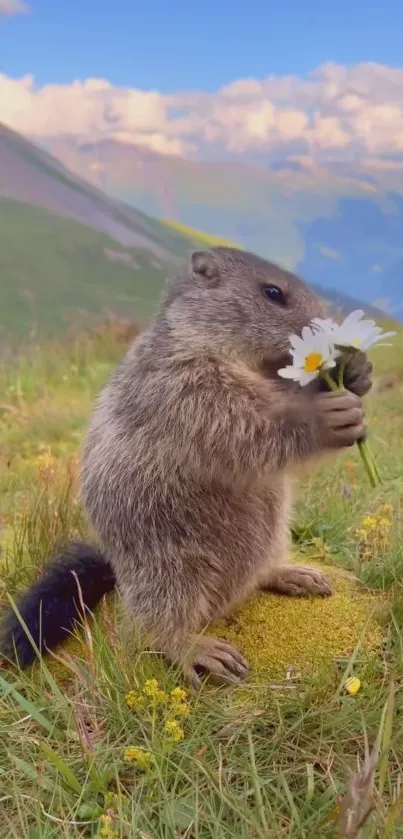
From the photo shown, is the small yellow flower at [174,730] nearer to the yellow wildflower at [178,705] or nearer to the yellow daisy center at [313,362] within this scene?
the yellow wildflower at [178,705]

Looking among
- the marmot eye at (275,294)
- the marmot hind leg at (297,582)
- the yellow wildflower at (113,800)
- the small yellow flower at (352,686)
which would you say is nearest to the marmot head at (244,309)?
the marmot eye at (275,294)

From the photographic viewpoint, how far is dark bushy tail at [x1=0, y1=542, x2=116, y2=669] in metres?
2.29

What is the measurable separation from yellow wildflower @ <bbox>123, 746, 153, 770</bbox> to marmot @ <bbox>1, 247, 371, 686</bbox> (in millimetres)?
379

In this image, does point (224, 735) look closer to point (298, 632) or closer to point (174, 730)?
point (174, 730)

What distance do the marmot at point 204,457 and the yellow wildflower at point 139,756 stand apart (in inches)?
14.9

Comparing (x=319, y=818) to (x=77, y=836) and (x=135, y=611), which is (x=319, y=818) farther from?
(x=135, y=611)

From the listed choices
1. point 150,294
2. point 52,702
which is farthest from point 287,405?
point 150,294

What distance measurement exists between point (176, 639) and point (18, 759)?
56 cm

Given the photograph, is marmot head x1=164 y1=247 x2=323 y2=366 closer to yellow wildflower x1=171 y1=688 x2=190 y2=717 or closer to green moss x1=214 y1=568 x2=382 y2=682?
green moss x1=214 y1=568 x2=382 y2=682

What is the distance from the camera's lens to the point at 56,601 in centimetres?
237

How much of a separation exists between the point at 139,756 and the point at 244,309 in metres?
1.28

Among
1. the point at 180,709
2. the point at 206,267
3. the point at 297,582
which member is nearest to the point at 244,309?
the point at 206,267

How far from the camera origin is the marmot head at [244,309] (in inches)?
88.7

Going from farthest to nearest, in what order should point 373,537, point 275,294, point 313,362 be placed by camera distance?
point 373,537
point 275,294
point 313,362
